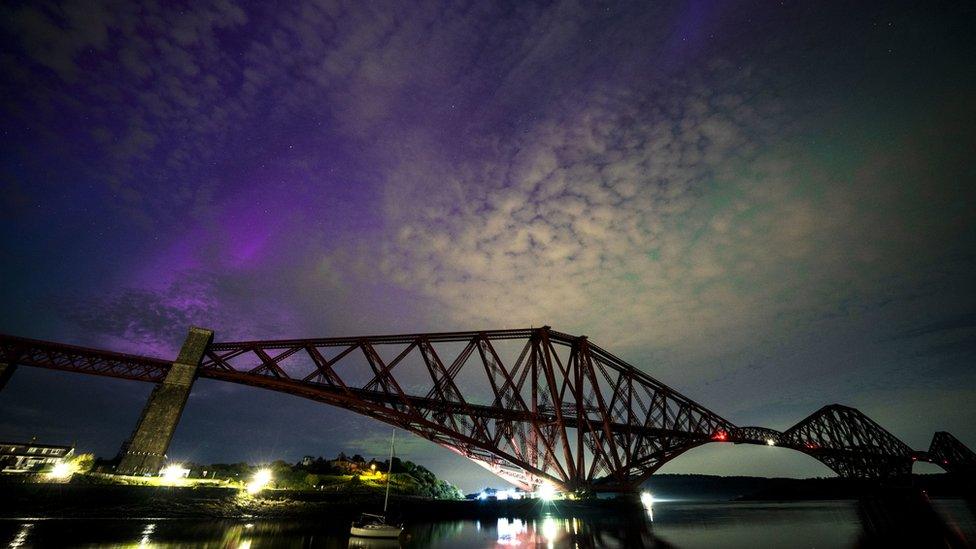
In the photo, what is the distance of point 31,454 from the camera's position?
57031mm

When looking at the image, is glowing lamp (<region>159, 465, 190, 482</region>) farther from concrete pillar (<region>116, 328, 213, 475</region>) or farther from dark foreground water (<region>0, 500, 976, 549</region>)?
dark foreground water (<region>0, 500, 976, 549</region>)

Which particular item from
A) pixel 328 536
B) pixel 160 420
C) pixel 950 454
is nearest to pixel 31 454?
pixel 160 420

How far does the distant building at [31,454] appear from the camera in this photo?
52656mm

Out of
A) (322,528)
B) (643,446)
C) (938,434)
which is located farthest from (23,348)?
(938,434)

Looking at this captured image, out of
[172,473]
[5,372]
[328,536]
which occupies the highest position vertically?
[5,372]

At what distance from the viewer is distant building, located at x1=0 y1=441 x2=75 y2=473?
173 feet

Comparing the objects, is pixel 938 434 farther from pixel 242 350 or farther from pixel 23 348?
pixel 23 348

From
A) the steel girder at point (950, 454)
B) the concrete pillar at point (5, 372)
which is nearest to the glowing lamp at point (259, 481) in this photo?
the concrete pillar at point (5, 372)

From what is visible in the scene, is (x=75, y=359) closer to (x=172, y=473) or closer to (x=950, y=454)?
(x=172, y=473)

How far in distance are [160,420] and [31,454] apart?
65.1 metres

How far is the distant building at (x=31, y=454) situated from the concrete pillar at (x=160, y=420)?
50455mm

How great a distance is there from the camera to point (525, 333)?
3253 cm

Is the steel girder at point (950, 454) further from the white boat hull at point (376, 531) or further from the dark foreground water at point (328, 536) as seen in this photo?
the white boat hull at point (376, 531)

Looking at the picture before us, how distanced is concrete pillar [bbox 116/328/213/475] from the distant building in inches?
1986
